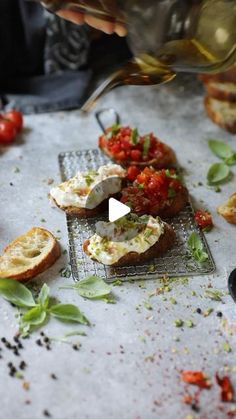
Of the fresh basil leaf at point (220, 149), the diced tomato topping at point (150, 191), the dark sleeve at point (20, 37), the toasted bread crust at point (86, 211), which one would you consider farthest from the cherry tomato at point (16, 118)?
the fresh basil leaf at point (220, 149)

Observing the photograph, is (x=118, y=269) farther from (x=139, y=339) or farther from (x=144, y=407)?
(x=144, y=407)

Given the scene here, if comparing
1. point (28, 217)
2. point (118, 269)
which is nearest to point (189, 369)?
point (118, 269)

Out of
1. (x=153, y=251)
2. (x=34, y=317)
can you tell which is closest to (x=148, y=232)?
(x=153, y=251)

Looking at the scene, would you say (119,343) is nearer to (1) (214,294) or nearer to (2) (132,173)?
(1) (214,294)

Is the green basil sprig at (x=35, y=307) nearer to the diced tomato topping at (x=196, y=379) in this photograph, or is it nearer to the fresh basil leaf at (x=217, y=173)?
the diced tomato topping at (x=196, y=379)

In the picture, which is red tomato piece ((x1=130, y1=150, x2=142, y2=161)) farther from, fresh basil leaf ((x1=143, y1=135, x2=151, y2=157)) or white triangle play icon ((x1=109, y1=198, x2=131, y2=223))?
white triangle play icon ((x1=109, y1=198, x2=131, y2=223))
